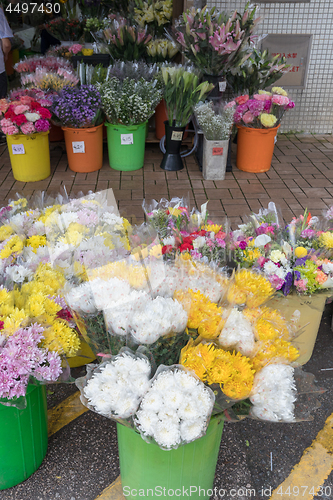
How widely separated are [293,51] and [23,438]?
5.77 m

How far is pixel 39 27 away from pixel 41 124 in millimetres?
3838

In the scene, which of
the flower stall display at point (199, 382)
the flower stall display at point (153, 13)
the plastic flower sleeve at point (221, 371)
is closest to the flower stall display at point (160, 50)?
the flower stall display at point (153, 13)

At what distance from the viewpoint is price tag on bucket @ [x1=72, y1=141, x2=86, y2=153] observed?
4840 mm

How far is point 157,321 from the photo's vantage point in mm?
1388

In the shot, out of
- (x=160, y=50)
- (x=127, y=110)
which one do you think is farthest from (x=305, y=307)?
(x=160, y=50)

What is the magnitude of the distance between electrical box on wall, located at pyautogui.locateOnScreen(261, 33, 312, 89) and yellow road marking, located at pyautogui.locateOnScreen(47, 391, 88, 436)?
5.04 metres

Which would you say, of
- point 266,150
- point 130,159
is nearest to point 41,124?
point 130,159

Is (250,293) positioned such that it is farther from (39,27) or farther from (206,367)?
(39,27)

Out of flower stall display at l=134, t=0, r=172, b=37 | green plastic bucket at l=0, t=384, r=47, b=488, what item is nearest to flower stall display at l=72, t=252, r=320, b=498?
green plastic bucket at l=0, t=384, r=47, b=488

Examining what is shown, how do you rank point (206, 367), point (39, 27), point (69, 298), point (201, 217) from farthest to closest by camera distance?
point (39, 27), point (201, 217), point (69, 298), point (206, 367)

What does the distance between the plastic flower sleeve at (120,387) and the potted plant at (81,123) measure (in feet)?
12.2

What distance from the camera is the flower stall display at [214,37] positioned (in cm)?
432

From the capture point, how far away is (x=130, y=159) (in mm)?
5055

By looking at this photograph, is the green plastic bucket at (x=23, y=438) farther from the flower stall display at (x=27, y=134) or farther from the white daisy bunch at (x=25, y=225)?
the flower stall display at (x=27, y=134)
